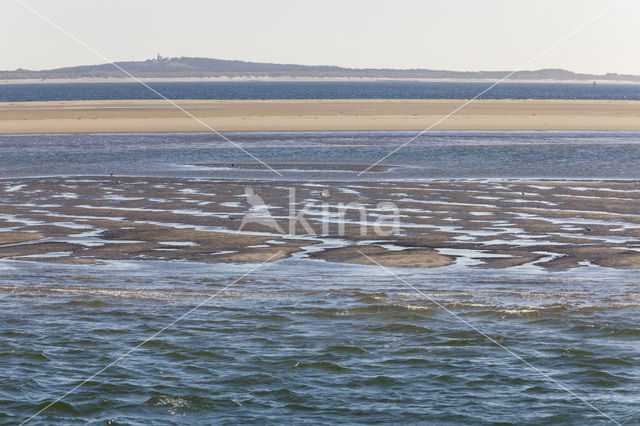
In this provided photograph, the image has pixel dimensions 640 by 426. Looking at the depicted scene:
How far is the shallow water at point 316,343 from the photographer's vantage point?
10.2 m

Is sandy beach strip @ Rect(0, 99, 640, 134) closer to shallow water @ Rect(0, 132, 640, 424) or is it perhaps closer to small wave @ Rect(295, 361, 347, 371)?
shallow water @ Rect(0, 132, 640, 424)

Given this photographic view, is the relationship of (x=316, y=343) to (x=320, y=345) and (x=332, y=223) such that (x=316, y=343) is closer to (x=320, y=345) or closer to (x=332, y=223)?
(x=320, y=345)

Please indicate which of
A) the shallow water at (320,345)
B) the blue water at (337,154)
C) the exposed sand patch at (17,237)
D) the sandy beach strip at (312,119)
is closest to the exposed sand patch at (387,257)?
the shallow water at (320,345)

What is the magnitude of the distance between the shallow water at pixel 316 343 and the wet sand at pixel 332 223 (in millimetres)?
1186

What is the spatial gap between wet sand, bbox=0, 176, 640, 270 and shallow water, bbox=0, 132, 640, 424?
1.19 metres

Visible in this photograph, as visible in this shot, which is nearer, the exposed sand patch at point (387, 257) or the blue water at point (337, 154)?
the exposed sand patch at point (387, 257)

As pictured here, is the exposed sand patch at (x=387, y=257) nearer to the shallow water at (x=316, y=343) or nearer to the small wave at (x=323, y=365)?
the shallow water at (x=316, y=343)

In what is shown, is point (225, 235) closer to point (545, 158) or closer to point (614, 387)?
point (614, 387)

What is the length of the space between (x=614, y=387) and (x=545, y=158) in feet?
98.0

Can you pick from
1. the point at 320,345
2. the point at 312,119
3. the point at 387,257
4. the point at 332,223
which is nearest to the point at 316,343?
the point at 320,345

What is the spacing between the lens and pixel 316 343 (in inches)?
489

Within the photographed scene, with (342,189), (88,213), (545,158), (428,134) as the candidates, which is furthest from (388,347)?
(428,134)

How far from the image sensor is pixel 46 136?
5325 centimetres

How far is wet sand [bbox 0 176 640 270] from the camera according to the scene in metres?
18.5
